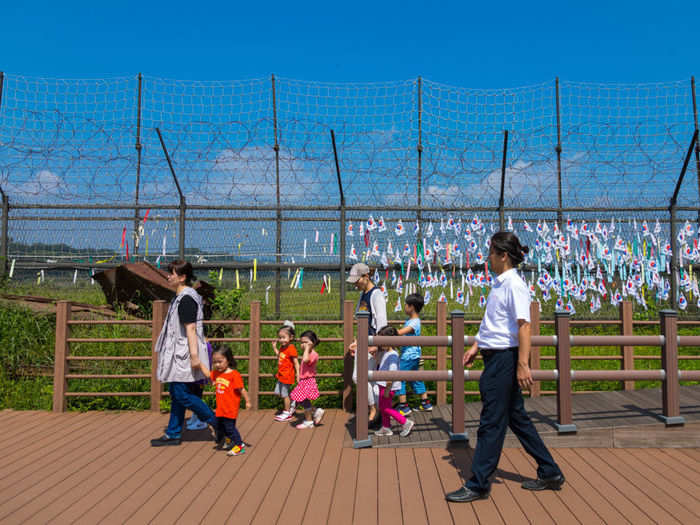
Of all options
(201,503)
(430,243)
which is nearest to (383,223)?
(430,243)

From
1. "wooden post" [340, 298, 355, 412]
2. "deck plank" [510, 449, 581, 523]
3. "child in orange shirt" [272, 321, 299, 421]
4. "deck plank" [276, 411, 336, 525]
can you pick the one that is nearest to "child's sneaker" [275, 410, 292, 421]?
"child in orange shirt" [272, 321, 299, 421]

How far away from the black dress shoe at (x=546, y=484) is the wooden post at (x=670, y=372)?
1.64m

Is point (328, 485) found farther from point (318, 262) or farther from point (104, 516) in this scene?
point (318, 262)

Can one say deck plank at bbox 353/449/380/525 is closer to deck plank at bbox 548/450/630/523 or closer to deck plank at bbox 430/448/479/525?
deck plank at bbox 430/448/479/525

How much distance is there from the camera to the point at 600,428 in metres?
4.76

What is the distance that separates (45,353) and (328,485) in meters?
4.97

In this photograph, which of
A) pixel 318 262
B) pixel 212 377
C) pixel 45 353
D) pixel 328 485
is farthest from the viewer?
pixel 318 262

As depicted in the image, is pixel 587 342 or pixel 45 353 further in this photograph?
pixel 45 353

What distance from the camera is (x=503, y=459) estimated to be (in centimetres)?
449

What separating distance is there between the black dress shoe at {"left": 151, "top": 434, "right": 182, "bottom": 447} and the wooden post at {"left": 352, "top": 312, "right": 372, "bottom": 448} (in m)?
1.61

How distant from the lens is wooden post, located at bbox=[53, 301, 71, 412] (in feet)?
20.6

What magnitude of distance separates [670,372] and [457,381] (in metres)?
1.85

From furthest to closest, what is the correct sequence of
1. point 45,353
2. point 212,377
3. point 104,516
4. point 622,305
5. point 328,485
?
point 45,353 → point 622,305 → point 212,377 → point 328,485 → point 104,516

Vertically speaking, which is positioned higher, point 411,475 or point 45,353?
point 45,353
